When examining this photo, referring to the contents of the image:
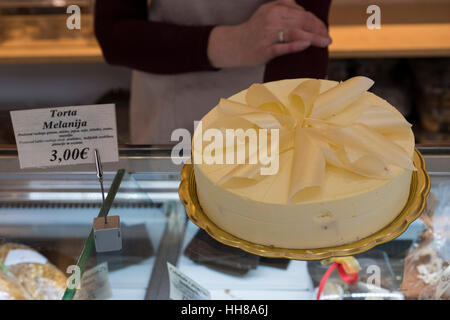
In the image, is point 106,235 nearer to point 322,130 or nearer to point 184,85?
point 322,130

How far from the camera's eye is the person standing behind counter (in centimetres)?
114

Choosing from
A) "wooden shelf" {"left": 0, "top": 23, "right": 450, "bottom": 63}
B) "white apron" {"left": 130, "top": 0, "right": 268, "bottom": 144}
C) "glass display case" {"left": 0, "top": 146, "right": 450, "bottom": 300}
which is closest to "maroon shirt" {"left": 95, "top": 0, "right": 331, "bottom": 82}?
"white apron" {"left": 130, "top": 0, "right": 268, "bottom": 144}

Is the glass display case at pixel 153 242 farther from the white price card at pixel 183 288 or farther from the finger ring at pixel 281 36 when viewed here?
the finger ring at pixel 281 36

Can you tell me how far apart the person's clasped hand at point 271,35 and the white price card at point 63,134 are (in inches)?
19.8

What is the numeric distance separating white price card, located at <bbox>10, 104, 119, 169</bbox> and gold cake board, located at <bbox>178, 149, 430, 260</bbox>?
141 mm

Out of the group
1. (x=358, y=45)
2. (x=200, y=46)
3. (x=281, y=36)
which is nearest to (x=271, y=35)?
(x=281, y=36)

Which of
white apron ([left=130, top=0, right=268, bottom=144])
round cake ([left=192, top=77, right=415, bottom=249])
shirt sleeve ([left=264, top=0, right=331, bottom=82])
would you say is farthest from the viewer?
white apron ([left=130, top=0, right=268, bottom=144])

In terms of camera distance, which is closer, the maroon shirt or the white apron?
the maroon shirt

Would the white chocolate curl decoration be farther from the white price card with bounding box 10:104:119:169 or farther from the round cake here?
the white price card with bounding box 10:104:119:169

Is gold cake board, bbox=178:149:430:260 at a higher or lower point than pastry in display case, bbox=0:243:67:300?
higher

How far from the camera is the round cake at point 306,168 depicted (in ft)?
2.09

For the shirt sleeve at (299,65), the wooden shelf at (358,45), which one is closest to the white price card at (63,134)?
the shirt sleeve at (299,65)

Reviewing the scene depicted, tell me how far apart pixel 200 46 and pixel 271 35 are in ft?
0.56

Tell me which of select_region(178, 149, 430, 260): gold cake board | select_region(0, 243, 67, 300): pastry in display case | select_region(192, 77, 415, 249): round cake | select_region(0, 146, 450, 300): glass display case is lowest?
select_region(0, 243, 67, 300): pastry in display case
